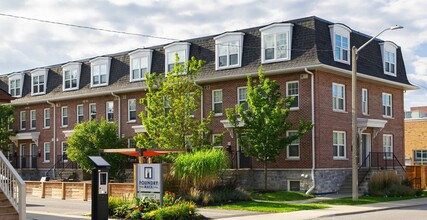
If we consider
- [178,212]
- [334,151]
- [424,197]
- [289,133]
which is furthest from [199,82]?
[178,212]

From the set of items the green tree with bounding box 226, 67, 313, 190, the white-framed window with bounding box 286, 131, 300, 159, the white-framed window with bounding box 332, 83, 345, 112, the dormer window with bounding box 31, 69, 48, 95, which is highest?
the dormer window with bounding box 31, 69, 48, 95

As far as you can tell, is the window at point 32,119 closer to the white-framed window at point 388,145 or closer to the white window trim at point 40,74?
the white window trim at point 40,74

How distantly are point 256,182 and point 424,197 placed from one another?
28.8ft

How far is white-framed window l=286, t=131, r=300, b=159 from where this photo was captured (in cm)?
3391

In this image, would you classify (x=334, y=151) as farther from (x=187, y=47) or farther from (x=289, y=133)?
(x=187, y=47)

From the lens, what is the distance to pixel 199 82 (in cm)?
3738

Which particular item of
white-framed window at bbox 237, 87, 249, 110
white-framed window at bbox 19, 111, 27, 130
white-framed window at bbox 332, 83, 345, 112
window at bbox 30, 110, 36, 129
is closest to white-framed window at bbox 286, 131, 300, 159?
white-framed window at bbox 332, 83, 345, 112


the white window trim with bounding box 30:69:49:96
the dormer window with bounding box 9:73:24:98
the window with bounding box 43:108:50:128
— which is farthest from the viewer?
the dormer window with bounding box 9:73:24:98

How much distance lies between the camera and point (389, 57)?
39688mm

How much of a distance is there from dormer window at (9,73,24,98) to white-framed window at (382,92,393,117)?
91.8 ft

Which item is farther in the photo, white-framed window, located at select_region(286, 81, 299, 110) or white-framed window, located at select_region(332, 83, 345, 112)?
white-framed window, located at select_region(332, 83, 345, 112)

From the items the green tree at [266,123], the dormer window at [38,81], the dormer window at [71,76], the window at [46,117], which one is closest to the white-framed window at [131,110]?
the dormer window at [71,76]

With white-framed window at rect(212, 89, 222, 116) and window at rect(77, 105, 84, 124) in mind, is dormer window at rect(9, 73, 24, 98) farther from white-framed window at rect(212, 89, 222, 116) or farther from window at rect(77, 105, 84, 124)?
white-framed window at rect(212, 89, 222, 116)

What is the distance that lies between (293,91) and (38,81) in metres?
23.0
